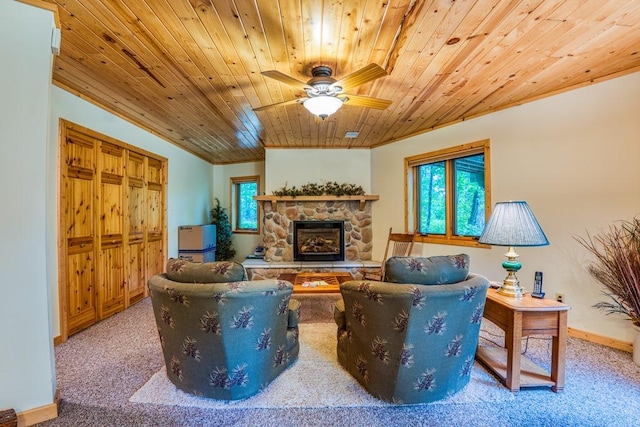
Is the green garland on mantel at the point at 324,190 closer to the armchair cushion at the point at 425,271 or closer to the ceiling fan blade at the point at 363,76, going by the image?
the ceiling fan blade at the point at 363,76

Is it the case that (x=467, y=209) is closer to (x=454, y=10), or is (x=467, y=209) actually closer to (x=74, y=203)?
(x=454, y=10)

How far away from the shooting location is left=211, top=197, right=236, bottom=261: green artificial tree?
20.4ft

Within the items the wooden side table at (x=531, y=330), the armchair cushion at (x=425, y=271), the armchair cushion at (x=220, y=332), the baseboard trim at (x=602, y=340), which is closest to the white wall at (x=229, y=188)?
the armchair cushion at (x=220, y=332)

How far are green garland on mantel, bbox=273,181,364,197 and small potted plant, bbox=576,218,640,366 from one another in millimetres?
3096

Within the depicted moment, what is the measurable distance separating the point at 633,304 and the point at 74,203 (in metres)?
5.13

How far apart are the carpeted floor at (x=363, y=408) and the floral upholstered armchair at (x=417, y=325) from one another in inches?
6.3

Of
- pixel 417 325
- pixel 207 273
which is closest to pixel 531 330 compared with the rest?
pixel 417 325

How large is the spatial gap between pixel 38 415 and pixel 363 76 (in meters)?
2.96

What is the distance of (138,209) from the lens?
4.09 m

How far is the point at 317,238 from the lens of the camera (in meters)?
5.30

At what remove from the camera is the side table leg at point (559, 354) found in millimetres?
1945

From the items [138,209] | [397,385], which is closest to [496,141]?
[397,385]

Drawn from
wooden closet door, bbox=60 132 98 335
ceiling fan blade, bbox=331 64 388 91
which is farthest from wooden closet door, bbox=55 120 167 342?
ceiling fan blade, bbox=331 64 388 91

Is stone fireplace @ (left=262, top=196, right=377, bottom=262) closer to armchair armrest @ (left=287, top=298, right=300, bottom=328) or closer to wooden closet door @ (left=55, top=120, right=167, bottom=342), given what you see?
wooden closet door @ (left=55, top=120, right=167, bottom=342)
